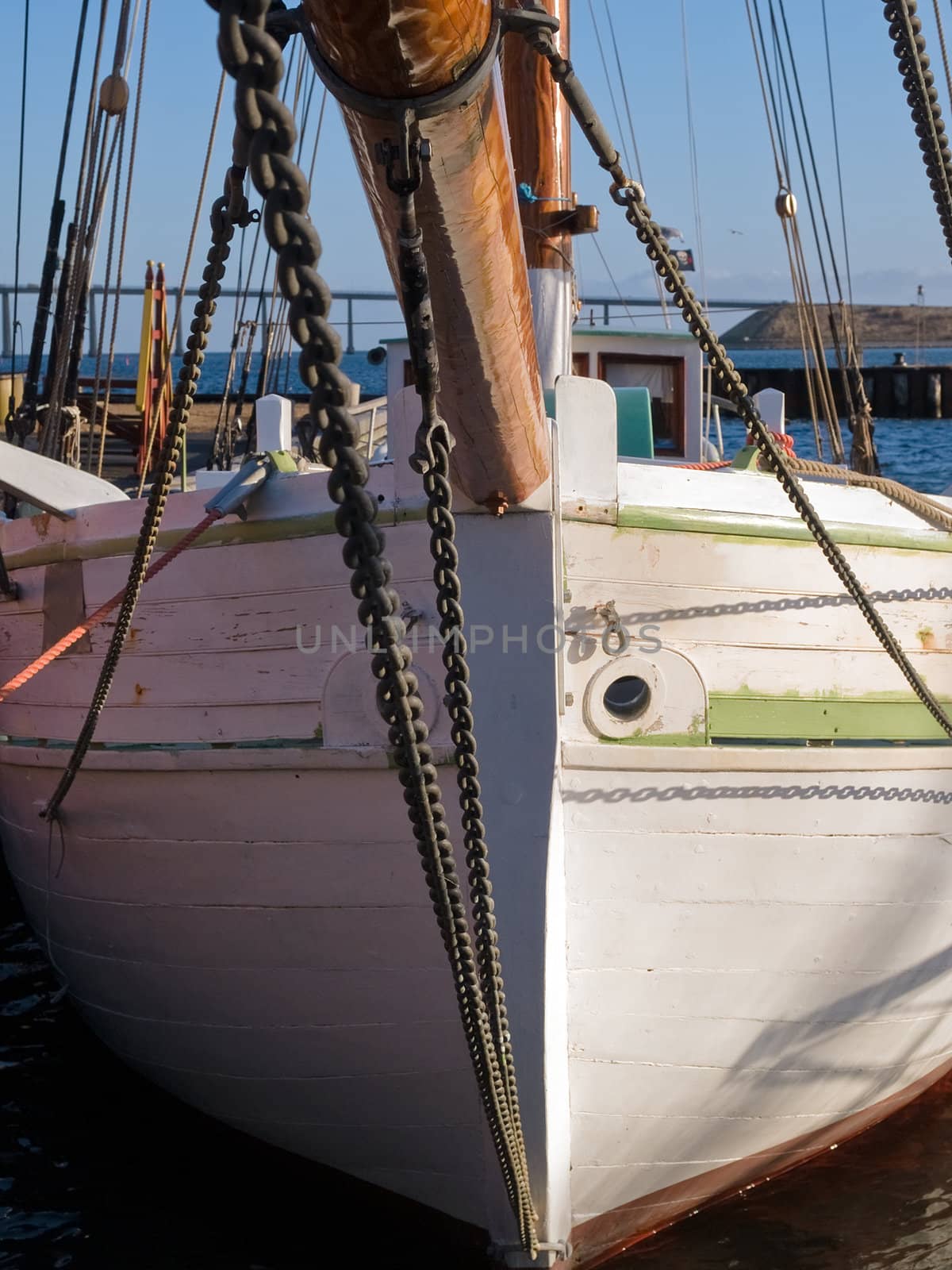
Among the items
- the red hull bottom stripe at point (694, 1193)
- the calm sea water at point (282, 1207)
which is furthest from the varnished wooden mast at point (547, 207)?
the calm sea water at point (282, 1207)

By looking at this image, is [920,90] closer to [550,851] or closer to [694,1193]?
[550,851]

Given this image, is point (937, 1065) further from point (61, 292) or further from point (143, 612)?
point (61, 292)

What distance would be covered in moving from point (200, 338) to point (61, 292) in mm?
6511

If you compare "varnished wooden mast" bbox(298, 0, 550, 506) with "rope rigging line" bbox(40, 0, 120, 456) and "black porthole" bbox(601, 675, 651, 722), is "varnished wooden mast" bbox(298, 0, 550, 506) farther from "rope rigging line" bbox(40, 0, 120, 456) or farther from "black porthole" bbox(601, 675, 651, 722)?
"rope rigging line" bbox(40, 0, 120, 456)

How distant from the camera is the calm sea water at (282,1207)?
14.5ft

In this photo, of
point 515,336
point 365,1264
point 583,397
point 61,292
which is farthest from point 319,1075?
point 61,292

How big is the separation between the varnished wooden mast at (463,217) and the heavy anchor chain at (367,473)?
94mm

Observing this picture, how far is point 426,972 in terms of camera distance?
392cm

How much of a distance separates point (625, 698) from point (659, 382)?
3.58 m

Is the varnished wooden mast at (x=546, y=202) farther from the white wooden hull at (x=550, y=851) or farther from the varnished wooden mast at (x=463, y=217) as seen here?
the varnished wooden mast at (x=463, y=217)

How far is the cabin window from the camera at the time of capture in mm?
6965

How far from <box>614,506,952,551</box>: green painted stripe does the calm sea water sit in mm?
2417

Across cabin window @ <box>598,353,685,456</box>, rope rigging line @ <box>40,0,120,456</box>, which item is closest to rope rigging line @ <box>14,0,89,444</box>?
rope rigging line @ <box>40,0,120,456</box>

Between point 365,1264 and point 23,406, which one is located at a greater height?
point 23,406
